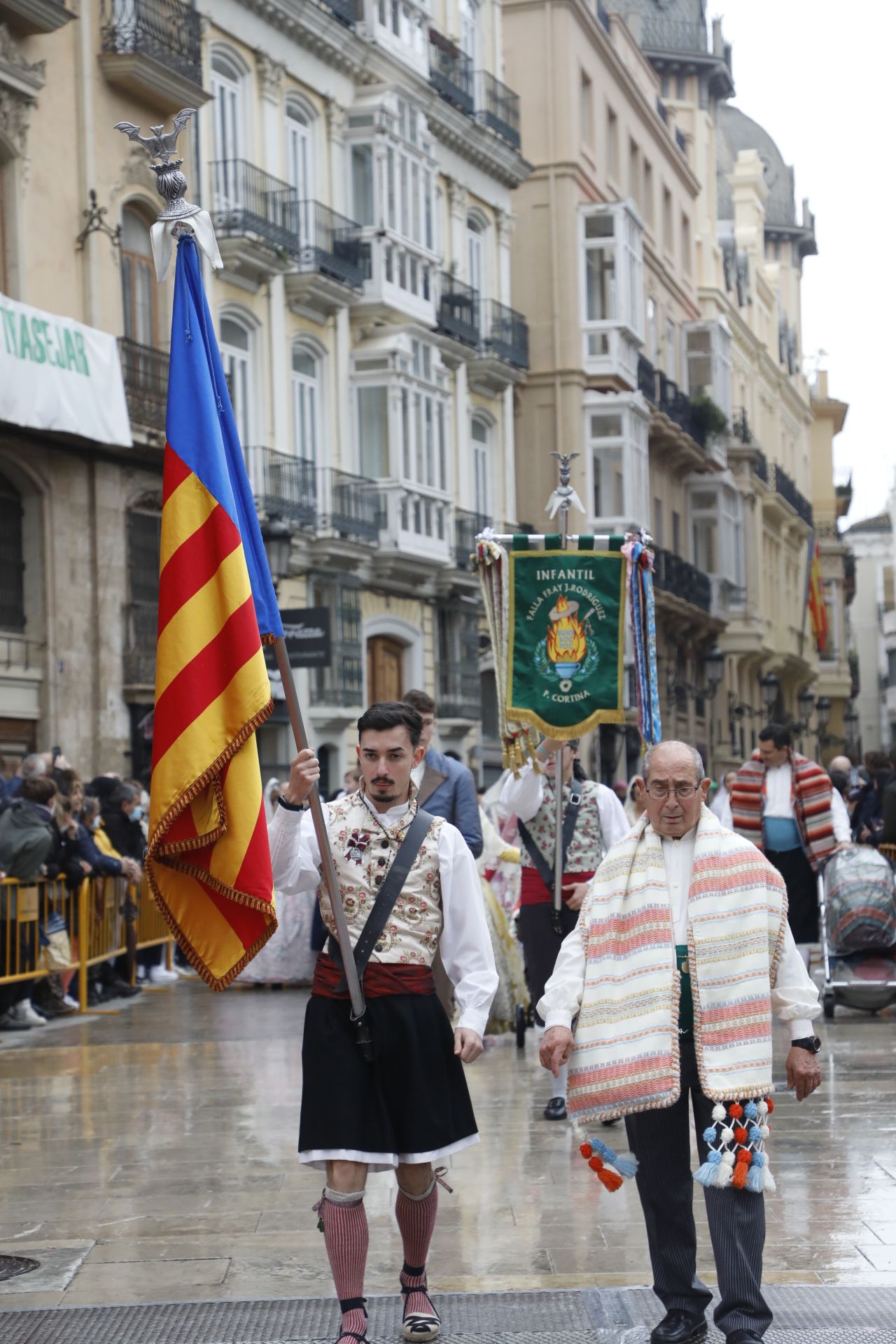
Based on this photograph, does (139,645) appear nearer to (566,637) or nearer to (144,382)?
(144,382)

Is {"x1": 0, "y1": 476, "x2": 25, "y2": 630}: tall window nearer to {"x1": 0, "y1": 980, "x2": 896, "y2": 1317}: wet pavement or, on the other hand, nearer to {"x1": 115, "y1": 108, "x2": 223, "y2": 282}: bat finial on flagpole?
{"x1": 0, "y1": 980, "x2": 896, "y2": 1317}: wet pavement

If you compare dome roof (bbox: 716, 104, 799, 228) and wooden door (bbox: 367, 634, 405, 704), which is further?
dome roof (bbox: 716, 104, 799, 228)

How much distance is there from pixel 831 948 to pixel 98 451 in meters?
11.2

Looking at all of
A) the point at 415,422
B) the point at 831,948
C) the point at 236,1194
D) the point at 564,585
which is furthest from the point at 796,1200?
the point at 415,422

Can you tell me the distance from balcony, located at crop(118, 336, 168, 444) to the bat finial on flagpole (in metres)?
15.8

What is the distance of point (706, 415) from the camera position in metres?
47.4

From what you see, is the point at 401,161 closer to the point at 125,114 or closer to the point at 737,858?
the point at 125,114

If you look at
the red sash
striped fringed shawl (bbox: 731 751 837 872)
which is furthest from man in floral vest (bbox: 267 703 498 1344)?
striped fringed shawl (bbox: 731 751 837 872)

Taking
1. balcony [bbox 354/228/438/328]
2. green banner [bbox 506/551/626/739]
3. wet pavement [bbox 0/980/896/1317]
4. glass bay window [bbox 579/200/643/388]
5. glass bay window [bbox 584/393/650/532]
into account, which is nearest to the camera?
wet pavement [bbox 0/980/896/1317]

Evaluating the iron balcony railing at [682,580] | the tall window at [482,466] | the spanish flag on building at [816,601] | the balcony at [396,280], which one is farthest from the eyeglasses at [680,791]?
the spanish flag on building at [816,601]

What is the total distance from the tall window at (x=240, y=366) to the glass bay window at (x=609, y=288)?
43.7ft

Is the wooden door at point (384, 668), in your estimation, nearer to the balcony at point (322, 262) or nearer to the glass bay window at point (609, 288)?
the balcony at point (322, 262)

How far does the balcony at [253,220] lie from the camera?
24766 millimetres

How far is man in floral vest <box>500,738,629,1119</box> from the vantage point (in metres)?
10.0
